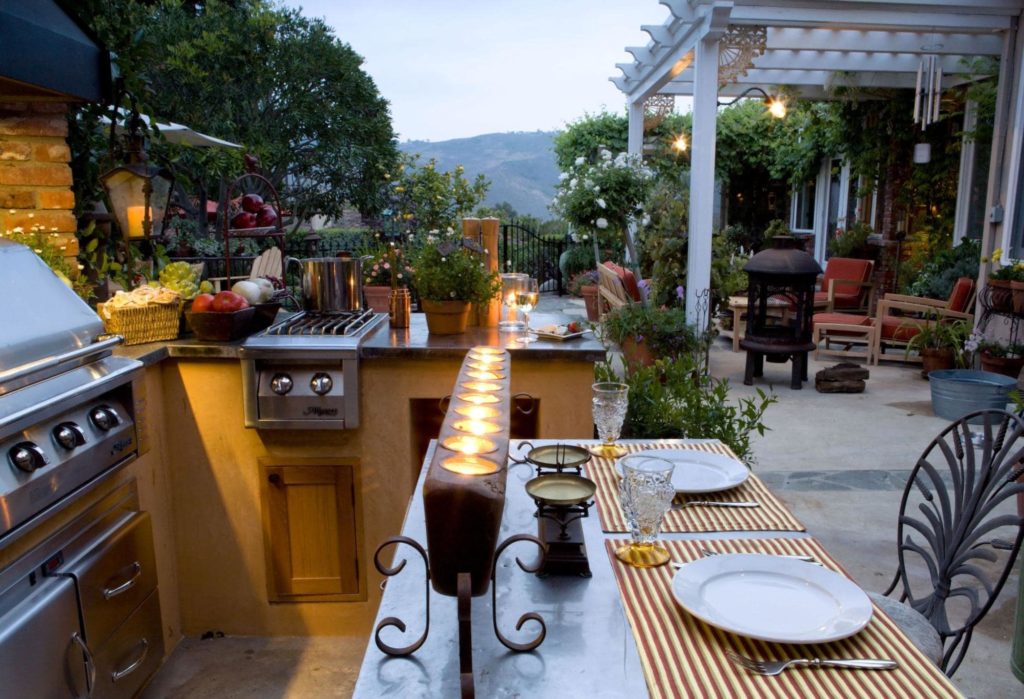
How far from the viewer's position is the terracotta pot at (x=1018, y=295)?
6.03m

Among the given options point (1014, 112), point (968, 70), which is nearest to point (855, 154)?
point (968, 70)

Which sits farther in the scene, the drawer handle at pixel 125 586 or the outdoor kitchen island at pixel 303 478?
the outdoor kitchen island at pixel 303 478

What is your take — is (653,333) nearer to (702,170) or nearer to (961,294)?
(702,170)

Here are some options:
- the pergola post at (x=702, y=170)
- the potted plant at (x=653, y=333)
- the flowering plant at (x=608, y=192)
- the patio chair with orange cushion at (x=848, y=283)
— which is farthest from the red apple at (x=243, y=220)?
the patio chair with orange cushion at (x=848, y=283)

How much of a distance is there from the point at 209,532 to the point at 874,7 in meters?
6.75

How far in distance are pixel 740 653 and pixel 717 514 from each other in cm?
54

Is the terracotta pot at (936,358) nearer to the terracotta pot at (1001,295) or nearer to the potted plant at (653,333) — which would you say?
the terracotta pot at (1001,295)

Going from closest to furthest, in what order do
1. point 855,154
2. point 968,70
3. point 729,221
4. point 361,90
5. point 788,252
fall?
point 788,252, point 968,70, point 855,154, point 361,90, point 729,221

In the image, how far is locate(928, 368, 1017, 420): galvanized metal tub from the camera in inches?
211

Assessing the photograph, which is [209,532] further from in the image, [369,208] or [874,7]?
[369,208]

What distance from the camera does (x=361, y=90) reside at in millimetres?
10914

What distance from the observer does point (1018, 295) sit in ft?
19.9

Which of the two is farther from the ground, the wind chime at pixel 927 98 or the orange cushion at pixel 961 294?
the wind chime at pixel 927 98

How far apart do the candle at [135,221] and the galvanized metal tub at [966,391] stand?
5.33 m
